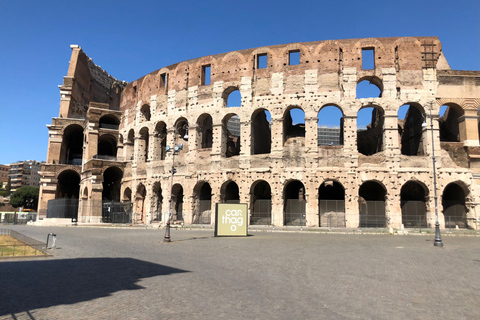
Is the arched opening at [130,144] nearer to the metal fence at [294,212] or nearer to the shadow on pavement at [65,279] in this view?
the metal fence at [294,212]

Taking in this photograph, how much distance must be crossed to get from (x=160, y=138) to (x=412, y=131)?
24.4m

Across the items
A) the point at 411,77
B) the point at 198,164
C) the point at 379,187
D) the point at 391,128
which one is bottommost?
the point at 379,187

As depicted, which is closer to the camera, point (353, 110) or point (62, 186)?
point (353, 110)

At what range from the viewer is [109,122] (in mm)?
46469

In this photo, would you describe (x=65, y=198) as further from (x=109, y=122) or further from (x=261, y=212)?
(x=261, y=212)

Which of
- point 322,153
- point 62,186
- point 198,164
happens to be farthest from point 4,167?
point 322,153

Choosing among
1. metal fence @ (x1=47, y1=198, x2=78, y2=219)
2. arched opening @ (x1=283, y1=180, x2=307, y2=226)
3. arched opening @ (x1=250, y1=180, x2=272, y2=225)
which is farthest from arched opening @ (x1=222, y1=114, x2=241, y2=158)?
metal fence @ (x1=47, y1=198, x2=78, y2=219)

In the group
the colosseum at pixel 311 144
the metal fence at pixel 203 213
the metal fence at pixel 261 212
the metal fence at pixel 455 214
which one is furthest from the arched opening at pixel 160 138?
the metal fence at pixel 455 214

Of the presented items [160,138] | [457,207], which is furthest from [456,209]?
[160,138]

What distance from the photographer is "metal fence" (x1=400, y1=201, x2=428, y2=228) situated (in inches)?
1079

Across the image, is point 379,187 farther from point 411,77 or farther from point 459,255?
point 459,255

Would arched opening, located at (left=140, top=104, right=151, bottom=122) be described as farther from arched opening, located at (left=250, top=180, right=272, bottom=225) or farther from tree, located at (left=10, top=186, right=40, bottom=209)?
tree, located at (left=10, top=186, right=40, bottom=209)

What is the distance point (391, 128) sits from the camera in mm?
28234

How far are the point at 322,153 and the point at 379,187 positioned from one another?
6.48 metres
